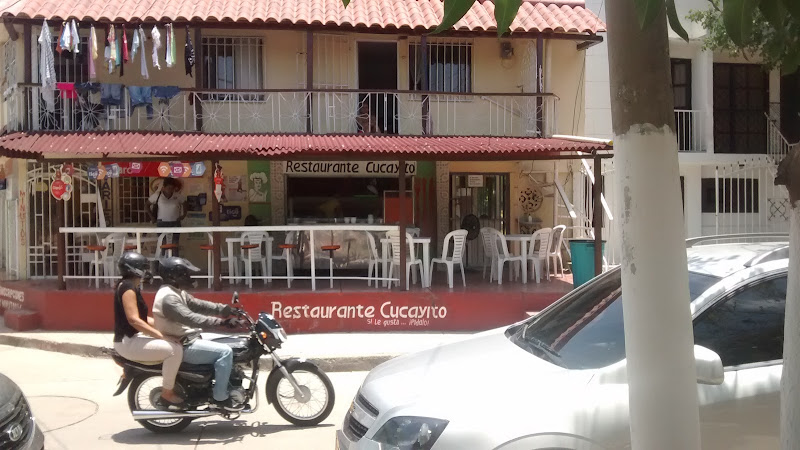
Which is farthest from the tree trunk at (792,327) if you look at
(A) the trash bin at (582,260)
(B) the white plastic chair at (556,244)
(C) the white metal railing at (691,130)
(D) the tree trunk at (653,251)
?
(C) the white metal railing at (691,130)

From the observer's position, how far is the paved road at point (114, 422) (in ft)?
18.6

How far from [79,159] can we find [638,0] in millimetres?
9984

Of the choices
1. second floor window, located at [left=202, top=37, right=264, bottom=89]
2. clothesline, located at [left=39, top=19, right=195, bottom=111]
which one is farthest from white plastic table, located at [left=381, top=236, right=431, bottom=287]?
clothesline, located at [left=39, top=19, right=195, bottom=111]

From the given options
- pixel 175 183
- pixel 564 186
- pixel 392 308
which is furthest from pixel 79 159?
pixel 564 186

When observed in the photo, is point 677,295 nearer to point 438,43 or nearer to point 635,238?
point 635,238

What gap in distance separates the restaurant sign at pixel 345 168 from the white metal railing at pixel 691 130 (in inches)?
270

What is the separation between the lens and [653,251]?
6.88 feet

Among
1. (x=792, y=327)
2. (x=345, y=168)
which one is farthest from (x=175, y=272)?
(x=345, y=168)

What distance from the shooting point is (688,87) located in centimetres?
1622

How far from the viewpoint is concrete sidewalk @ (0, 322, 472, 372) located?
27.6 feet

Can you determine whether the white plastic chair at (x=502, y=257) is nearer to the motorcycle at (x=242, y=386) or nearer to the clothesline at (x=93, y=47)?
the motorcycle at (x=242, y=386)

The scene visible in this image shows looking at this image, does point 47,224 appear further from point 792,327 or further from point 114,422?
point 792,327

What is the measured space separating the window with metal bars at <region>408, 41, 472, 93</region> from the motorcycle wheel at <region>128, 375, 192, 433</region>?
Answer: 29.3 ft

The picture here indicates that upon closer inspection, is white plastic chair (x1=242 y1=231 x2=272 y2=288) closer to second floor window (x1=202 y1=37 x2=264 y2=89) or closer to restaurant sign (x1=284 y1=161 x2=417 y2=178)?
restaurant sign (x1=284 y1=161 x2=417 y2=178)
